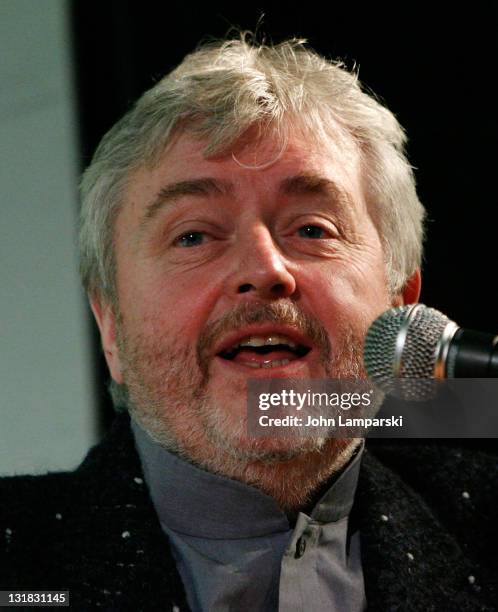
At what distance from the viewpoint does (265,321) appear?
5.04ft

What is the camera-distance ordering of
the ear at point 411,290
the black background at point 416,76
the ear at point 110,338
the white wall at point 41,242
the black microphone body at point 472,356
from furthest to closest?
1. the black background at point 416,76
2. the white wall at point 41,242
3. the ear at point 411,290
4. the ear at point 110,338
5. the black microphone body at point 472,356

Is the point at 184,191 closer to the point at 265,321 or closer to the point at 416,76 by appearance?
the point at 265,321

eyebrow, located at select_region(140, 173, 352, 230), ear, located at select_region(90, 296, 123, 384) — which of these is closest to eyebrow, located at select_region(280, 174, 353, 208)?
eyebrow, located at select_region(140, 173, 352, 230)

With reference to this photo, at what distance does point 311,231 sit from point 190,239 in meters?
0.25

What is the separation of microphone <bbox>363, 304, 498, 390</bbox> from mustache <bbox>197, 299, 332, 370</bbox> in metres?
0.40

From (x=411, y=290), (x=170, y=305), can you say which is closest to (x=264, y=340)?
(x=170, y=305)

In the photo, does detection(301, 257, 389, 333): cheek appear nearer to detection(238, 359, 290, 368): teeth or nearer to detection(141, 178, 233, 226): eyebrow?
→ detection(238, 359, 290, 368): teeth

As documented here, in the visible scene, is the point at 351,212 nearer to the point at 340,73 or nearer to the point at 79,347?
the point at 340,73

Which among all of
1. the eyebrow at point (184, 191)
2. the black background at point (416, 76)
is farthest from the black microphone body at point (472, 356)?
the black background at point (416, 76)

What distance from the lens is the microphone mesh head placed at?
109 centimetres

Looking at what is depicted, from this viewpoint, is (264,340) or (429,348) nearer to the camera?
(429,348)

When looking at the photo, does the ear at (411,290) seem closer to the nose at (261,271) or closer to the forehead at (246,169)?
the forehead at (246,169)

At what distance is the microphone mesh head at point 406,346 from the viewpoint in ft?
3.59

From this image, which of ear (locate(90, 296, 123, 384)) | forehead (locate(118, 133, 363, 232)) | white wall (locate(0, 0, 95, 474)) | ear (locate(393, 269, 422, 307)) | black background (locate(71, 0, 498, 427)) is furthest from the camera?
black background (locate(71, 0, 498, 427))
